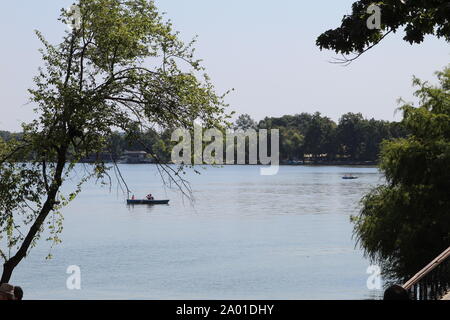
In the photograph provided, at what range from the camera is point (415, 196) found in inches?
1308

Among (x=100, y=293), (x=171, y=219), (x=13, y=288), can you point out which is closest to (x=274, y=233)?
(x=171, y=219)

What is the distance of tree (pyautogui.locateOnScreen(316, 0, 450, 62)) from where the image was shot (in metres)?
14.3

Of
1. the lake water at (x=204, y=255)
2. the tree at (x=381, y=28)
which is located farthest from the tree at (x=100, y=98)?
the lake water at (x=204, y=255)

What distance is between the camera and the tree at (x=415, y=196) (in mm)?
32250

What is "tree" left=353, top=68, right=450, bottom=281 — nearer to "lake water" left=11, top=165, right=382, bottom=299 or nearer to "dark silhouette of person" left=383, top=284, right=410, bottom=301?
"lake water" left=11, top=165, right=382, bottom=299

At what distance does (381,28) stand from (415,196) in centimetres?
1959

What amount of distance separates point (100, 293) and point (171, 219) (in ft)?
153

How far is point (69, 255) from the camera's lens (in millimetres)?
64812

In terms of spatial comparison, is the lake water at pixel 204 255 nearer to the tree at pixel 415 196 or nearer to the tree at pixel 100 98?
the tree at pixel 415 196

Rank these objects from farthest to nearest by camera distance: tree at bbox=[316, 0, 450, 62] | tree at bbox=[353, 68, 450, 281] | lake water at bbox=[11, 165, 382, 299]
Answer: lake water at bbox=[11, 165, 382, 299]
tree at bbox=[353, 68, 450, 281]
tree at bbox=[316, 0, 450, 62]

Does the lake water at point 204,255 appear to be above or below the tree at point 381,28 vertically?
below

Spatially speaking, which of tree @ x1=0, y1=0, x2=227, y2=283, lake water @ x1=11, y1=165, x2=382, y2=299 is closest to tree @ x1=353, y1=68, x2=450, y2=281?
lake water @ x1=11, y1=165, x2=382, y2=299

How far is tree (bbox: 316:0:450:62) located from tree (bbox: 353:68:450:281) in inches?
710

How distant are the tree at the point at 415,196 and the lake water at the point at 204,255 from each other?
24.6ft
